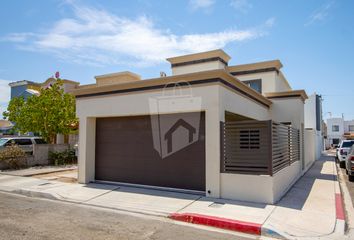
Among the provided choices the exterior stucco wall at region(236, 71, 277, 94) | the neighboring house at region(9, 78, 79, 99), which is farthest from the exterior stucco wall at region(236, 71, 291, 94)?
the neighboring house at region(9, 78, 79, 99)

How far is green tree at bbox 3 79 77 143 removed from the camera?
18.1 meters

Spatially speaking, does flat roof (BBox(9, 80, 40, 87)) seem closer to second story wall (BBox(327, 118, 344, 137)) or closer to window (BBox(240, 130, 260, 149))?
window (BBox(240, 130, 260, 149))

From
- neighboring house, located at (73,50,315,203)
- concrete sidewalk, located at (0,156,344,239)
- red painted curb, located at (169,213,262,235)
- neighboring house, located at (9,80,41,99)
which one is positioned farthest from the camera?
neighboring house, located at (9,80,41,99)

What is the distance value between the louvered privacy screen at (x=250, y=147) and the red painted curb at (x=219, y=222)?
86.8 inches

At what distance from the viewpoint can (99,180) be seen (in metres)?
11.2

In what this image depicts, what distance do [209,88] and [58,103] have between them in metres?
13.7

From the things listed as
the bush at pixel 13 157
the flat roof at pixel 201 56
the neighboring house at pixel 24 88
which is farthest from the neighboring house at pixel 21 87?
the flat roof at pixel 201 56

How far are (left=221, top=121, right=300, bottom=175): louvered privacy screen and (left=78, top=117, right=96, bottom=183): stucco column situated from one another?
5.68 metres

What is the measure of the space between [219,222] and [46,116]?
15.6m

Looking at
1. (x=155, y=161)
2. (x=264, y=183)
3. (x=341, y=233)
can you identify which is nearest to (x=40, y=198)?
(x=155, y=161)

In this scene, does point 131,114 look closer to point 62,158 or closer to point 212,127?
point 212,127

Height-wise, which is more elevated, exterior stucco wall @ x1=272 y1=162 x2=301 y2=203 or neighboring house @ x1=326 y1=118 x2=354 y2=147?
neighboring house @ x1=326 y1=118 x2=354 y2=147

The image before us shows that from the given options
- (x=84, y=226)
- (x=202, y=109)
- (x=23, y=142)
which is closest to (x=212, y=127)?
(x=202, y=109)

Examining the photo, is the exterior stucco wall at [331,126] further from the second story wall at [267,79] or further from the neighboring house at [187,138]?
the neighboring house at [187,138]
